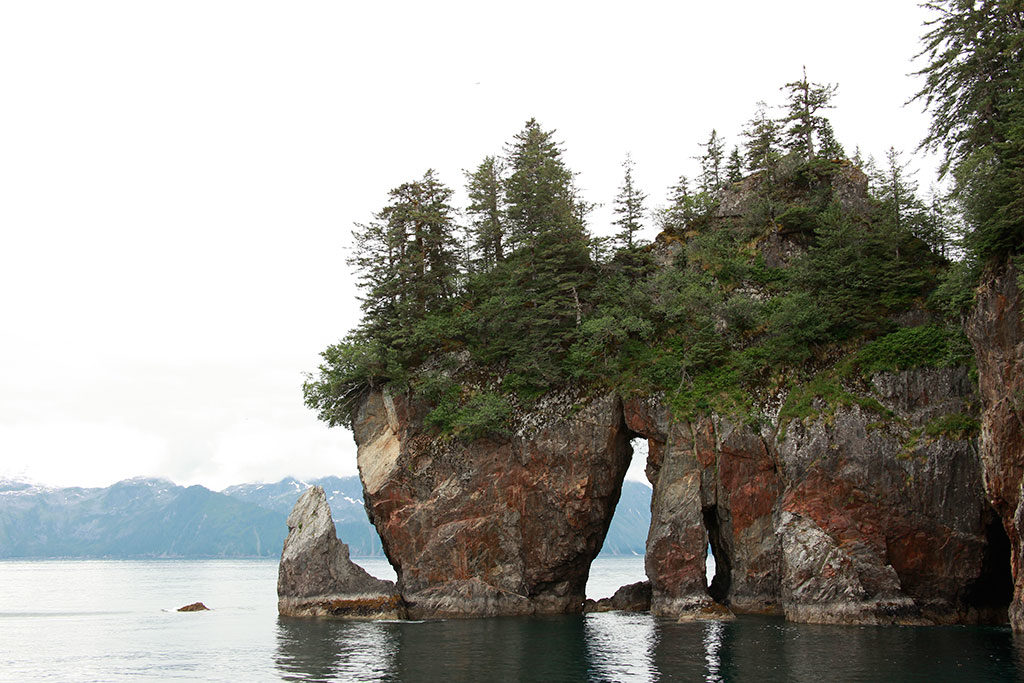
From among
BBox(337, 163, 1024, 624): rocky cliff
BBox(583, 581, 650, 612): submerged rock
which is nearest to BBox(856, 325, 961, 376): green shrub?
BBox(337, 163, 1024, 624): rocky cliff

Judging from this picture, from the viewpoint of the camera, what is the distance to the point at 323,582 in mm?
46281

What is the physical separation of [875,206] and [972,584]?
23343 millimetres

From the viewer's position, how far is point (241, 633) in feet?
134

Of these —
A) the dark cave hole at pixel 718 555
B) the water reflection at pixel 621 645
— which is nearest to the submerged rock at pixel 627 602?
the water reflection at pixel 621 645

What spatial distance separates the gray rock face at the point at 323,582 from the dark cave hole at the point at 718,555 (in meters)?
19.1

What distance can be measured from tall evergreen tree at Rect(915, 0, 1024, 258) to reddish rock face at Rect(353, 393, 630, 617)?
21.8 meters

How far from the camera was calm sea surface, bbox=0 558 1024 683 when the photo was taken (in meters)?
24.5

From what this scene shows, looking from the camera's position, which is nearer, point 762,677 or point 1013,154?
point 762,677

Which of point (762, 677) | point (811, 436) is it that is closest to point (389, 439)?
point (811, 436)

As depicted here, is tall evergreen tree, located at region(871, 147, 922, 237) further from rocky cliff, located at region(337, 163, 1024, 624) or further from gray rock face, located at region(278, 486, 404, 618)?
gray rock face, located at region(278, 486, 404, 618)

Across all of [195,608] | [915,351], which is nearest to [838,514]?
[915,351]

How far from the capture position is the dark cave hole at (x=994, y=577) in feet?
114

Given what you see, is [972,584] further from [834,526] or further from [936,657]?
[936,657]

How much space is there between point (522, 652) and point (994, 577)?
931 inches
